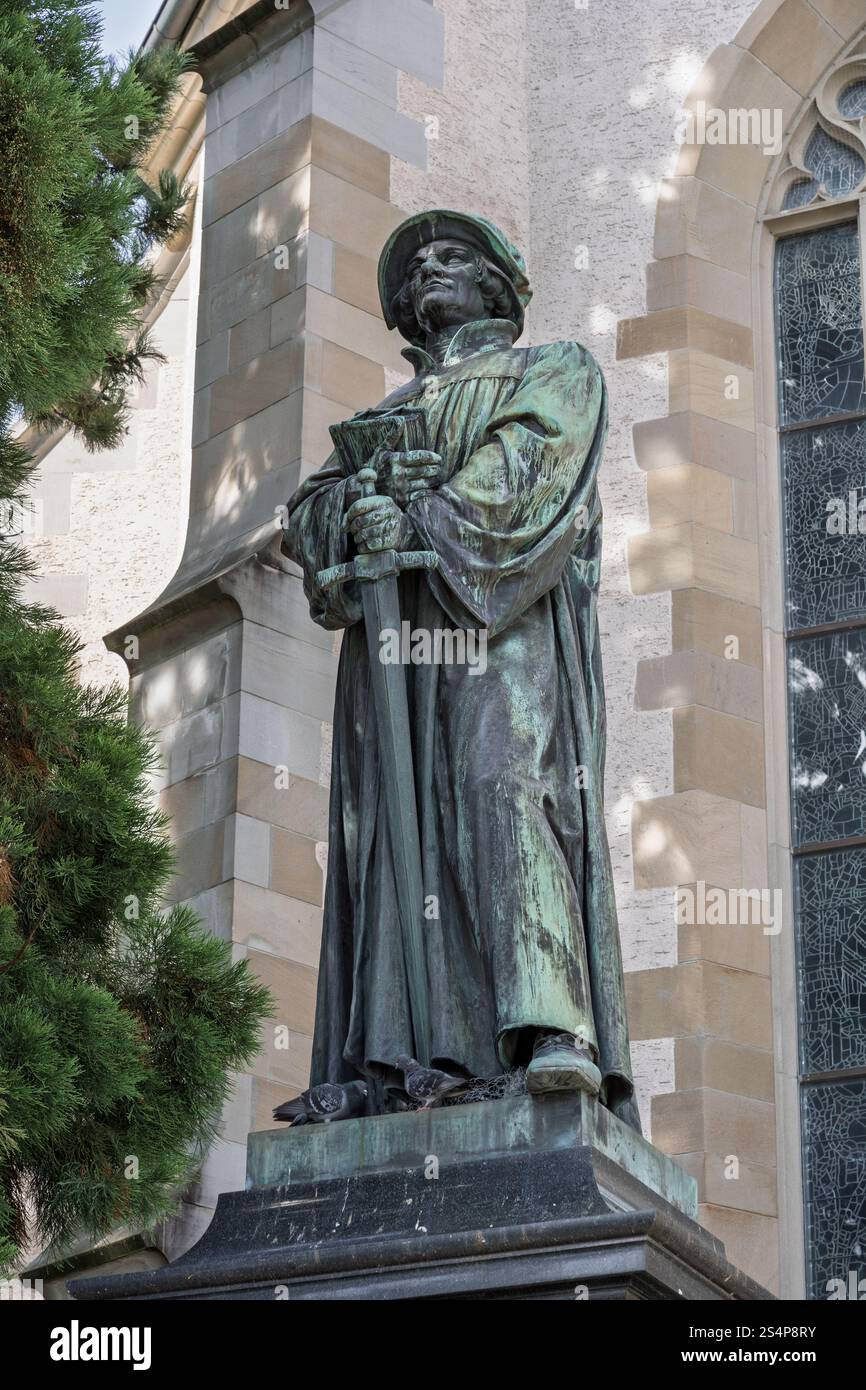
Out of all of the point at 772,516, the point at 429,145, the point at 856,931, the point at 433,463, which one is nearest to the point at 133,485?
the point at 429,145

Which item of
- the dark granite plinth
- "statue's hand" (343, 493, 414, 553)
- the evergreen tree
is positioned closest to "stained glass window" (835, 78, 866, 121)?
the evergreen tree

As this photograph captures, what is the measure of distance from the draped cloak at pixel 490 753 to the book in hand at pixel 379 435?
3cm

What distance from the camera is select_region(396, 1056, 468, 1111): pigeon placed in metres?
4.80

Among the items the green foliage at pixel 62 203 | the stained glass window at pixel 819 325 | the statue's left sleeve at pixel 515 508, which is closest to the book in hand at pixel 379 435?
the statue's left sleeve at pixel 515 508

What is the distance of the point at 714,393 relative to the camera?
9.84m

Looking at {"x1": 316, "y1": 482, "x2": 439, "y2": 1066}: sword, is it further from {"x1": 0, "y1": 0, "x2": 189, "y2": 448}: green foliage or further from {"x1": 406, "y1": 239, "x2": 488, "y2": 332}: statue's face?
{"x1": 0, "y1": 0, "x2": 189, "y2": 448}: green foliage

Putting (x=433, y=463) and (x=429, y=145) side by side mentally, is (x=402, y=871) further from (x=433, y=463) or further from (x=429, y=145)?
(x=429, y=145)

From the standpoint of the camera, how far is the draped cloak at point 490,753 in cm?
494

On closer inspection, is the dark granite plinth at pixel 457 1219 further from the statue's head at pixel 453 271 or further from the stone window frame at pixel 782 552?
the stone window frame at pixel 782 552

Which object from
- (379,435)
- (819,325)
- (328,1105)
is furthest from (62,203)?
(819,325)

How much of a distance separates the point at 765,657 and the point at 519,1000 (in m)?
4.87

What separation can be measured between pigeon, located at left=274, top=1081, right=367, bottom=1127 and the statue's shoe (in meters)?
0.40

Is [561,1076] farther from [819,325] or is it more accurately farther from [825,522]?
[819,325]

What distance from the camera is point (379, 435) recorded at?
5.41 meters
